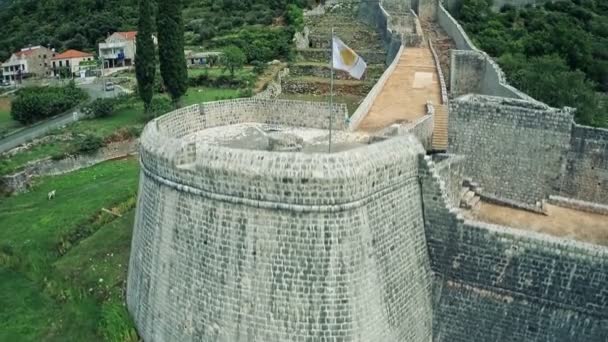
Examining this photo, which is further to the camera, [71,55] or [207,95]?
[71,55]

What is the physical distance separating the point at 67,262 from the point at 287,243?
10.5 meters

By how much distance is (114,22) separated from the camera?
3226 inches

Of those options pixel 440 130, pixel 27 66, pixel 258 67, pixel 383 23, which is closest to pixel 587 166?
pixel 440 130

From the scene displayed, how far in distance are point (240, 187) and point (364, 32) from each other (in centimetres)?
4474

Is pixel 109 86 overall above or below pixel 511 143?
below

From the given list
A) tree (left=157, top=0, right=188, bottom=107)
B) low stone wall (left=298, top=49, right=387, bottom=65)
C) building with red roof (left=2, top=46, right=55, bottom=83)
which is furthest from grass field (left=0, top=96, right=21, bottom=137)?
building with red roof (left=2, top=46, right=55, bottom=83)

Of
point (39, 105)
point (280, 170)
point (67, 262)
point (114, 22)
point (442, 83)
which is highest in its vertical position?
point (114, 22)

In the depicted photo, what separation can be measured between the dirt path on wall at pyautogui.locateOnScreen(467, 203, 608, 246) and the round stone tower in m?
2.90

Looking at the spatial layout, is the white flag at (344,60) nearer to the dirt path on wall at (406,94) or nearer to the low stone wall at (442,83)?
the dirt path on wall at (406,94)

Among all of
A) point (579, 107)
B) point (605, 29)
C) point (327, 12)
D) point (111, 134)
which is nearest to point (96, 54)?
point (327, 12)

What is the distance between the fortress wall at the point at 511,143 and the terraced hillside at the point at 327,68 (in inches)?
637

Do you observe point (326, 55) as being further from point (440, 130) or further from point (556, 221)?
point (556, 221)

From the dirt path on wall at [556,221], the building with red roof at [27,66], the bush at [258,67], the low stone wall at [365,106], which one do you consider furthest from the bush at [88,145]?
the building with red roof at [27,66]

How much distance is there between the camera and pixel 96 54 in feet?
248
